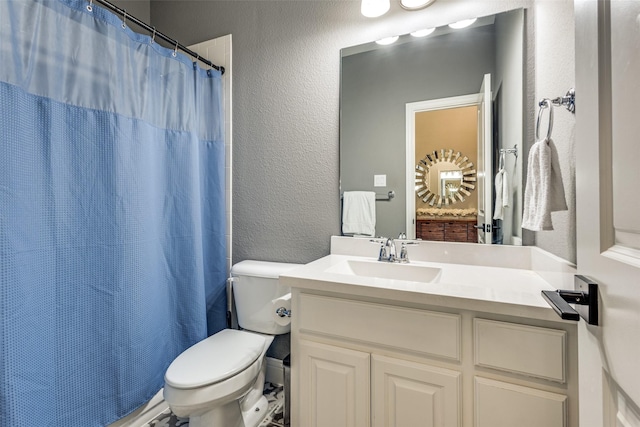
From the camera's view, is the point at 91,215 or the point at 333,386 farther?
the point at 91,215

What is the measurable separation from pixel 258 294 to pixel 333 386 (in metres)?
0.69

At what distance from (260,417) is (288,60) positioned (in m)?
1.95

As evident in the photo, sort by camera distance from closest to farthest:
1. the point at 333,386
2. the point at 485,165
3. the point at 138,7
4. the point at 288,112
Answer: the point at 333,386 < the point at 485,165 < the point at 288,112 < the point at 138,7

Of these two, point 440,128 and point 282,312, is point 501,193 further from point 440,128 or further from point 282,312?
point 282,312

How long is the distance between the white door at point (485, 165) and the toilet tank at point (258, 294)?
0.99m

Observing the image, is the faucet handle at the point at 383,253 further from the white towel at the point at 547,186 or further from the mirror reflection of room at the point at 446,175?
the white towel at the point at 547,186

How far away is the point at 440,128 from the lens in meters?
1.43

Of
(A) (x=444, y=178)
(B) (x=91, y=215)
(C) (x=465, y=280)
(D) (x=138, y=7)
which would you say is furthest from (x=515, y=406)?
(D) (x=138, y=7)

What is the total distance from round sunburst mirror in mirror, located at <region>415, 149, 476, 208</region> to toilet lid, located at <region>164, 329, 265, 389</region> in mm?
1096

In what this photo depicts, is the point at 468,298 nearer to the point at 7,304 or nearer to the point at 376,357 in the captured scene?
the point at 376,357

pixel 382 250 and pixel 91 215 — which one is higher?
pixel 91 215

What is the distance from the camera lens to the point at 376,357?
1.02m

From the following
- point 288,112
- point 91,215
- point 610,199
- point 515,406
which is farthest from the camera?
point 288,112

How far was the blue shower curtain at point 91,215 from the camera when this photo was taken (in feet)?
3.28
